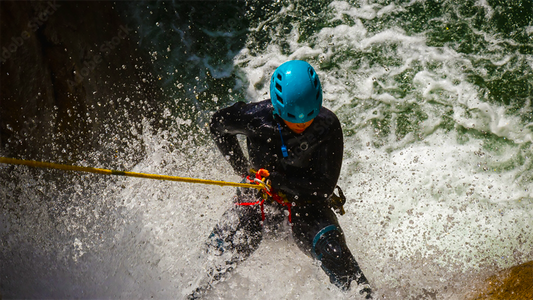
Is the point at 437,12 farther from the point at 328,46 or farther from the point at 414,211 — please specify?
the point at 414,211

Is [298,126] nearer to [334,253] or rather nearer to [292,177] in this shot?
[292,177]

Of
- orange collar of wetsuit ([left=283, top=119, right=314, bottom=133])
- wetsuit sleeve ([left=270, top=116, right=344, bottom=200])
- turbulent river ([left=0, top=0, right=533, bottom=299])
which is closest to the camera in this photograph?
orange collar of wetsuit ([left=283, top=119, right=314, bottom=133])

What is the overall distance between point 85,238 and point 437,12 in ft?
17.7

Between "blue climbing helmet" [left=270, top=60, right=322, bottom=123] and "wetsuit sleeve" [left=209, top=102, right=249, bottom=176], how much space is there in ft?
1.28

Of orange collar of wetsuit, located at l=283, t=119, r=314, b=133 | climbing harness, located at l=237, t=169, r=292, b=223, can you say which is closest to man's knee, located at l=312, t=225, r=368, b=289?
climbing harness, located at l=237, t=169, r=292, b=223

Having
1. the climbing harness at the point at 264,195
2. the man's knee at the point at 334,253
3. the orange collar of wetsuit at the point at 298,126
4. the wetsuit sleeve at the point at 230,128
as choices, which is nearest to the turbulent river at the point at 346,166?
the man's knee at the point at 334,253

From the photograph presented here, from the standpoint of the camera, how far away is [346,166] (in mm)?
4438

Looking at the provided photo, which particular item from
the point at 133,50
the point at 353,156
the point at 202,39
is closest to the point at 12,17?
the point at 133,50

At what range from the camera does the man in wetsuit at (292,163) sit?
2283mm

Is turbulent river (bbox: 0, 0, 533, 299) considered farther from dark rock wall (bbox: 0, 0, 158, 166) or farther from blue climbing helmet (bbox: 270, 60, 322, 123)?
blue climbing helmet (bbox: 270, 60, 322, 123)

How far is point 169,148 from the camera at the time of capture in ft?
14.1

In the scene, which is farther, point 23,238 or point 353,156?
point 353,156

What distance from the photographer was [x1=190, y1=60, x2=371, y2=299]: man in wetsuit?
89.9 inches

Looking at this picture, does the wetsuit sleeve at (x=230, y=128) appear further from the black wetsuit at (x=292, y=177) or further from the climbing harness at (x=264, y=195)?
the climbing harness at (x=264, y=195)
